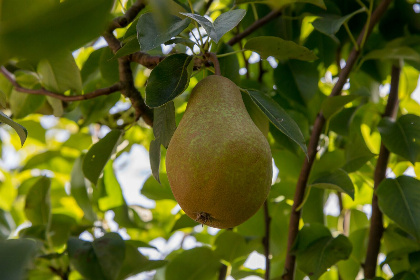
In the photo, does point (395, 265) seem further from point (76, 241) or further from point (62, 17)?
point (62, 17)

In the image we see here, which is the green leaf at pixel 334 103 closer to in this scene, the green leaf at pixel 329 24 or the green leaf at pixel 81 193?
the green leaf at pixel 329 24

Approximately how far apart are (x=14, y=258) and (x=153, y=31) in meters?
0.39

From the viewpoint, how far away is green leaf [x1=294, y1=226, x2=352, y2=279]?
3.08 ft

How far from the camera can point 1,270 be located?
31 cm

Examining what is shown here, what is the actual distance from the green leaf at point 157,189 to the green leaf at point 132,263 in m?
0.15

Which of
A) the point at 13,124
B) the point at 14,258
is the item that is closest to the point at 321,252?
the point at 13,124

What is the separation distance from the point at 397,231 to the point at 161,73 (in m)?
0.61

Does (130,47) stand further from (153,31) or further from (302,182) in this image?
(302,182)

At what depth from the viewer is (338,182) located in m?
0.91

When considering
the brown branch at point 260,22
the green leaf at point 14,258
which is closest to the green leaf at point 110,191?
the brown branch at point 260,22

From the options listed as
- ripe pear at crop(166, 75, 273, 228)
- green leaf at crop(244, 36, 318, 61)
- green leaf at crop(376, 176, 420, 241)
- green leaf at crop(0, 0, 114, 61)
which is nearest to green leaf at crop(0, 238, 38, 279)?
green leaf at crop(0, 0, 114, 61)

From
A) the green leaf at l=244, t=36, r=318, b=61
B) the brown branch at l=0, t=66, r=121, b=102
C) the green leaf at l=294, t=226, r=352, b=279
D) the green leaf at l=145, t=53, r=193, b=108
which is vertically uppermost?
Answer: the green leaf at l=145, t=53, r=193, b=108

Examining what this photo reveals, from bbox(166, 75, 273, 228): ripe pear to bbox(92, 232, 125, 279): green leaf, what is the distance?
370 millimetres

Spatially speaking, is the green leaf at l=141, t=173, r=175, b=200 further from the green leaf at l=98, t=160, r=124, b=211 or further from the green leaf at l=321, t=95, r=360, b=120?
the green leaf at l=321, t=95, r=360, b=120
